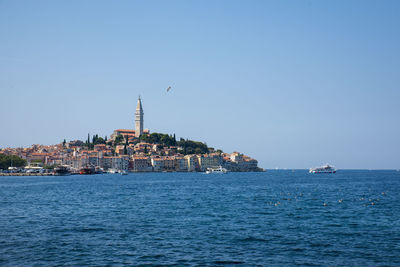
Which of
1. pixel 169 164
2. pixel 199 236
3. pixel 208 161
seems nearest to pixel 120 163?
pixel 169 164

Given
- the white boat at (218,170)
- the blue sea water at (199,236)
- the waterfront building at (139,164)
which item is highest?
the waterfront building at (139,164)

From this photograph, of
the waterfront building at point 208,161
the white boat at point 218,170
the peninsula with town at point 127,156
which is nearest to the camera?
the peninsula with town at point 127,156

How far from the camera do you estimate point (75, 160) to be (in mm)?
162125

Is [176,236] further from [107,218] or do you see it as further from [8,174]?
[8,174]

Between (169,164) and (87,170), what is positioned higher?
(169,164)

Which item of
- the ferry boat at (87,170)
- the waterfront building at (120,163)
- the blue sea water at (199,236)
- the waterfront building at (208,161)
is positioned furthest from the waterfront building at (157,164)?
the blue sea water at (199,236)

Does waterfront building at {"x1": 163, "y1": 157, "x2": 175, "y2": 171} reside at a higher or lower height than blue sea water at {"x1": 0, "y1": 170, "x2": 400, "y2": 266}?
higher

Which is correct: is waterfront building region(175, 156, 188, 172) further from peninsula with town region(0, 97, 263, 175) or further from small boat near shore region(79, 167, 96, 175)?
small boat near shore region(79, 167, 96, 175)

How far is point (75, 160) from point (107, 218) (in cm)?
14280

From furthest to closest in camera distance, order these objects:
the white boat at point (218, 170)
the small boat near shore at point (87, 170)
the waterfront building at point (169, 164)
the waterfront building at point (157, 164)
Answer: the white boat at point (218, 170)
the waterfront building at point (169, 164)
the waterfront building at point (157, 164)
the small boat near shore at point (87, 170)

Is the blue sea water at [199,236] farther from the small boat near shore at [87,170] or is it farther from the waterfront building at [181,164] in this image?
the waterfront building at [181,164]

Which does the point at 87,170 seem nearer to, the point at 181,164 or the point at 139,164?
the point at 139,164

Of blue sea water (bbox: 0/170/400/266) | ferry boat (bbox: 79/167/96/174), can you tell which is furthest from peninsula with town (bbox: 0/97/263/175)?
blue sea water (bbox: 0/170/400/266)

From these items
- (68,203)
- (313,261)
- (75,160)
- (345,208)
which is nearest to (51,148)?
(75,160)
